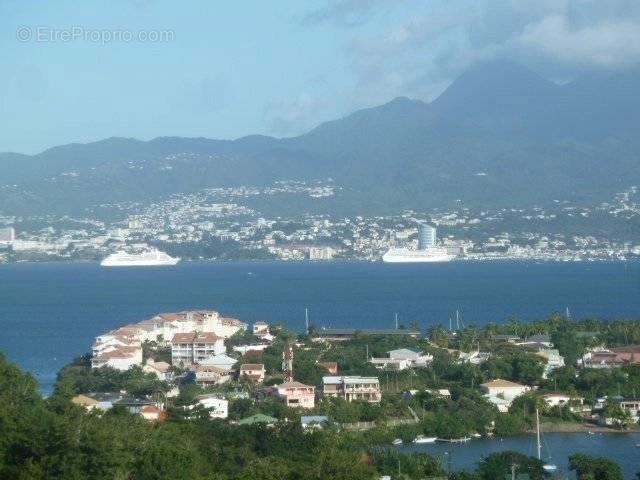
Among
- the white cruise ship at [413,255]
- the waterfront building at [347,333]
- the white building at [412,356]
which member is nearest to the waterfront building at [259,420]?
the white building at [412,356]

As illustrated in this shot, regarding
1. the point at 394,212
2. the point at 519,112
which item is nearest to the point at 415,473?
the point at 394,212

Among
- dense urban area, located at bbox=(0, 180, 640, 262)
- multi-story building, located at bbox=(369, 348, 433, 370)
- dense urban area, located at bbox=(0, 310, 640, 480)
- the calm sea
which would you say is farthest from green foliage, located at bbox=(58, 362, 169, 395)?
dense urban area, located at bbox=(0, 180, 640, 262)

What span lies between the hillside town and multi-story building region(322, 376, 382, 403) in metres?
0.02

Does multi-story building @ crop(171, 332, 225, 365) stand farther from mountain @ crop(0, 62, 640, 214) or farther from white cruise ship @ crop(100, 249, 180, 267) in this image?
mountain @ crop(0, 62, 640, 214)

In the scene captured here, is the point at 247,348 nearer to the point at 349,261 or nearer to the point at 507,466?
the point at 507,466

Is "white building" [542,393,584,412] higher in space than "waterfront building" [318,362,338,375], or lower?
lower

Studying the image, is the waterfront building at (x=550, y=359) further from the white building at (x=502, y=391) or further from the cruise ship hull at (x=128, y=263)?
the cruise ship hull at (x=128, y=263)

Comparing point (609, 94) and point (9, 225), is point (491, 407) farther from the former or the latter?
point (609, 94)

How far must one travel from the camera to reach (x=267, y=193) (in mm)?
112875

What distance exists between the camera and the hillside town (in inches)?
722

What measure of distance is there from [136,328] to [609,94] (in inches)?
4462

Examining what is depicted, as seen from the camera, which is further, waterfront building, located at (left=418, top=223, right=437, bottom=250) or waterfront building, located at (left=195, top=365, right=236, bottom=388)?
waterfront building, located at (left=418, top=223, right=437, bottom=250)

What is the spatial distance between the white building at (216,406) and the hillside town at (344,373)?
20mm

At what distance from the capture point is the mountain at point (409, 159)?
110750 mm
